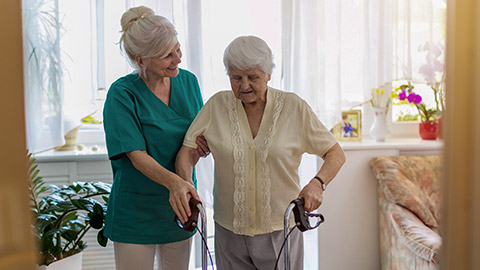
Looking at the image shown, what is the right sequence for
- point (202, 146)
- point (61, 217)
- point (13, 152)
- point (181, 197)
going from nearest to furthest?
point (13, 152), point (181, 197), point (202, 146), point (61, 217)

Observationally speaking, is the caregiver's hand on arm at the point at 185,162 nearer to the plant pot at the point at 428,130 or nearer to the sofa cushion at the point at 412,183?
the sofa cushion at the point at 412,183

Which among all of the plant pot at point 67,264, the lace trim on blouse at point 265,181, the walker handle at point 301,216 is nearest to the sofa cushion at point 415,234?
the lace trim on blouse at point 265,181

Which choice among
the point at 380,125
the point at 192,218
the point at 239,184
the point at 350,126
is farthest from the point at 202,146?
the point at 380,125

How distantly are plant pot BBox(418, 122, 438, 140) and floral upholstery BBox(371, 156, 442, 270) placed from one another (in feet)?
1.03

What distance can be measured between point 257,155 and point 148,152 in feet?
1.34

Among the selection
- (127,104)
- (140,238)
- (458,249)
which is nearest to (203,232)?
(140,238)

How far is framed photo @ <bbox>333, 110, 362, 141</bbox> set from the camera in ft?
10.3

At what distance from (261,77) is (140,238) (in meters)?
0.72

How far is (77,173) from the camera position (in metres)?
2.63

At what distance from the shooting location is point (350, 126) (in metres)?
3.16

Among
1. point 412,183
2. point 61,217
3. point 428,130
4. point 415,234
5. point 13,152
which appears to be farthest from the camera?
point 428,130

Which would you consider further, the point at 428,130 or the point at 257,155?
the point at 428,130

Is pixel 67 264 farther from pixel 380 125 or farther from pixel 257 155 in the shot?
pixel 380 125

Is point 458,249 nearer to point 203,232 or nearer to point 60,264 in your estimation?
point 203,232
